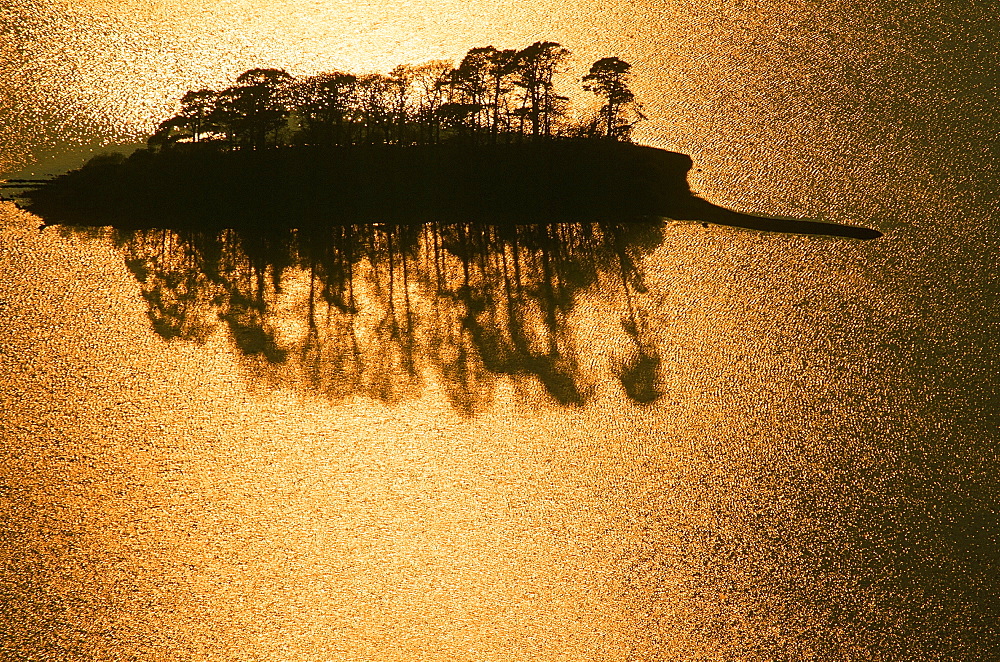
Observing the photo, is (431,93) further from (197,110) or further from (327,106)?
(197,110)

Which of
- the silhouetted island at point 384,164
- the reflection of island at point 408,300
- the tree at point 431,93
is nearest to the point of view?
the reflection of island at point 408,300

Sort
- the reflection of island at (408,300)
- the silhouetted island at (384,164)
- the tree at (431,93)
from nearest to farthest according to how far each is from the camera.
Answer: the reflection of island at (408,300)
the silhouetted island at (384,164)
the tree at (431,93)

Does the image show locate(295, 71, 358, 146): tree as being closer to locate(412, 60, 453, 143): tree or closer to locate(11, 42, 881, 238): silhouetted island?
locate(11, 42, 881, 238): silhouetted island

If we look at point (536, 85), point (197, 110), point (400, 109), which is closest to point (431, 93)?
point (400, 109)

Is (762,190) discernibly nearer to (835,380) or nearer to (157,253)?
(835,380)

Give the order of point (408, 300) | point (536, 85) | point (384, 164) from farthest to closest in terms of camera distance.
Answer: point (536, 85) < point (384, 164) < point (408, 300)

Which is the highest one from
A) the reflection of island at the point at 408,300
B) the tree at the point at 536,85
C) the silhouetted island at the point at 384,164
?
the tree at the point at 536,85

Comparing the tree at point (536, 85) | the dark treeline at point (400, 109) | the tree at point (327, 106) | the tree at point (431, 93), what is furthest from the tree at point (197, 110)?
the tree at point (536, 85)

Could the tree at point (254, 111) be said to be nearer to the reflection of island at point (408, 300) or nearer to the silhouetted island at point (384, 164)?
the silhouetted island at point (384, 164)
